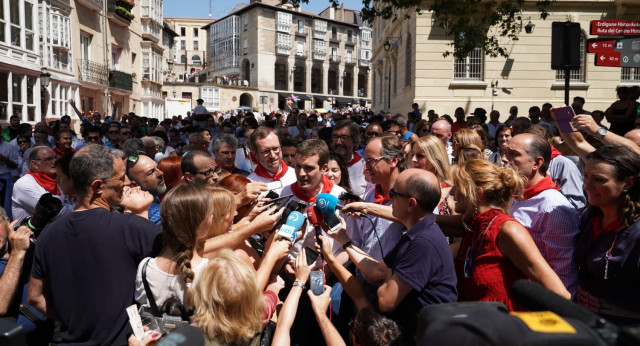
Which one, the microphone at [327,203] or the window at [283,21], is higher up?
the window at [283,21]

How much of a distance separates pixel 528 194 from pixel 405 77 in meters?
22.1

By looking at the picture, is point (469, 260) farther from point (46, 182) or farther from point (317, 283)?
point (46, 182)

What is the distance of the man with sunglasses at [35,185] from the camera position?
545 centimetres

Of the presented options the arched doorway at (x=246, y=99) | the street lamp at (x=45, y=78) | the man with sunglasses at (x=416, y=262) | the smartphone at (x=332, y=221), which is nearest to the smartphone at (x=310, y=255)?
the smartphone at (x=332, y=221)

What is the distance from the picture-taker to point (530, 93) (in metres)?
21.0

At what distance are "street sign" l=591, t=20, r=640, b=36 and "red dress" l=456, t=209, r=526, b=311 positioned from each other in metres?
7.27

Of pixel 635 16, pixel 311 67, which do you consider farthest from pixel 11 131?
pixel 311 67

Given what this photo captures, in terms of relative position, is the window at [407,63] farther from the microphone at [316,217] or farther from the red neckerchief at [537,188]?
the microphone at [316,217]

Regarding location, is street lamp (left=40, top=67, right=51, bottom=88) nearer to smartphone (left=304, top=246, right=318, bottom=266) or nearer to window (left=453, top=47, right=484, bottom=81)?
window (left=453, top=47, right=484, bottom=81)

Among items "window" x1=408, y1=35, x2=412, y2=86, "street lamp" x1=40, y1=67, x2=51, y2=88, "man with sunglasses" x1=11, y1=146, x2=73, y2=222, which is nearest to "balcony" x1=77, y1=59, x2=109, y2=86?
"street lamp" x1=40, y1=67, x2=51, y2=88

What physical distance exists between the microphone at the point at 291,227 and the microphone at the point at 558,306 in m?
2.08

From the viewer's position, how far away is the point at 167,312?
8.61ft

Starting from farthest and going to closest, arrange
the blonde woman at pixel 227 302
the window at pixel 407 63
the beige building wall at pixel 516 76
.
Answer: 1. the window at pixel 407 63
2. the beige building wall at pixel 516 76
3. the blonde woman at pixel 227 302

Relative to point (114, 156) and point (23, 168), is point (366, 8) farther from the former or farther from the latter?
point (114, 156)
